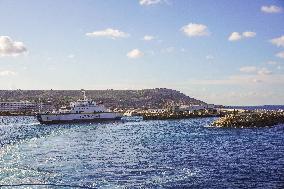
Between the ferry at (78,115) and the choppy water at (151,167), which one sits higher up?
the ferry at (78,115)

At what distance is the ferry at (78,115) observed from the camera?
371 ft

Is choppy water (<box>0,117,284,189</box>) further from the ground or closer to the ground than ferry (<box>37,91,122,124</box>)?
closer to the ground

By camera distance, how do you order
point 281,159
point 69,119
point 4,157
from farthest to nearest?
point 69,119, point 4,157, point 281,159

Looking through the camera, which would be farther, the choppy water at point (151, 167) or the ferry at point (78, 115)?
the ferry at point (78, 115)

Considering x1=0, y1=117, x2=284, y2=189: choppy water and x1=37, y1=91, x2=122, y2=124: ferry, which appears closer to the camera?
x1=0, y1=117, x2=284, y2=189: choppy water

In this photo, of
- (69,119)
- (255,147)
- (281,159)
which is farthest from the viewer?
(69,119)

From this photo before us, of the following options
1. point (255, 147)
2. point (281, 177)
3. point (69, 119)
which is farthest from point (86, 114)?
point (281, 177)

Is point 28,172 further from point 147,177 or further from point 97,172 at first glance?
point 147,177

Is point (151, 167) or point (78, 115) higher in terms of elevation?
point (78, 115)

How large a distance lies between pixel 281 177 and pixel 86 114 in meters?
94.1

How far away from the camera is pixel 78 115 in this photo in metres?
117

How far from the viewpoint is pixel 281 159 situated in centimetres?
3556

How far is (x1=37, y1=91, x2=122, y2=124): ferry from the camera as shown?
11319cm

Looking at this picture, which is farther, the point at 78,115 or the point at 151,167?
the point at 78,115
